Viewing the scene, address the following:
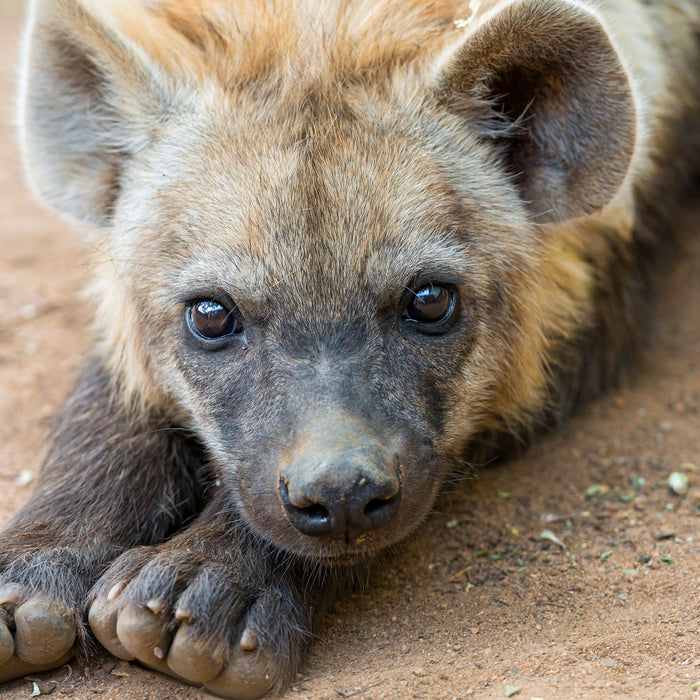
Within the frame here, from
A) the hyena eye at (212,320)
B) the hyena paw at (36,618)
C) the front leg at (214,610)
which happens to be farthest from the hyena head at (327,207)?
the hyena paw at (36,618)

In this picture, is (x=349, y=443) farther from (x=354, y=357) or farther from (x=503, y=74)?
(x=503, y=74)

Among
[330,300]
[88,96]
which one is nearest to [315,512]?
[330,300]

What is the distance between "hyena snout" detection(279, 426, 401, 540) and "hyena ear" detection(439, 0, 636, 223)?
3.15 ft

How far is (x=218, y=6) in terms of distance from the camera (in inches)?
106

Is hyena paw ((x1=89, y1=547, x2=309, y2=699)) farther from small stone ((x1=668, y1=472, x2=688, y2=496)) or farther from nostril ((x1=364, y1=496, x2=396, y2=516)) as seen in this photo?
small stone ((x1=668, y1=472, x2=688, y2=496))

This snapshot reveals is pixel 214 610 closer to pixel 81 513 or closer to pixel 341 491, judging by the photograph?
pixel 341 491

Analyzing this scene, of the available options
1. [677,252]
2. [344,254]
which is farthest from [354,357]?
[677,252]

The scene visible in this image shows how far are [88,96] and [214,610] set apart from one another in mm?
1482

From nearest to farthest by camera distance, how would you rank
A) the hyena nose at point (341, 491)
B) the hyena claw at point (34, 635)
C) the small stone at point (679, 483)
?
1. the hyena nose at point (341, 491)
2. the hyena claw at point (34, 635)
3. the small stone at point (679, 483)

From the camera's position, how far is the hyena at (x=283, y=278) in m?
2.12

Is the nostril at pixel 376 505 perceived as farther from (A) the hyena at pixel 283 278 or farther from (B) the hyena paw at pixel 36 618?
(B) the hyena paw at pixel 36 618

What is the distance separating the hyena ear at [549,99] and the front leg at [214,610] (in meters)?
1.19

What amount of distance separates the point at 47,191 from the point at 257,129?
0.76m

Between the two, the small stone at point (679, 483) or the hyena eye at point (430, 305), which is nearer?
the hyena eye at point (430, 305)
